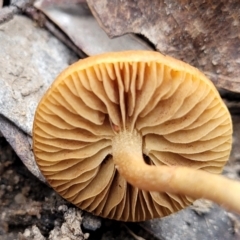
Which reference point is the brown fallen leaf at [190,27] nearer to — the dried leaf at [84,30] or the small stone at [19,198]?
the dried leaf at [84,30]

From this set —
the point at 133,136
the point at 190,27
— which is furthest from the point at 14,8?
the point at 133,136

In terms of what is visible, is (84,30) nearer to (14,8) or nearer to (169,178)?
(14,8)

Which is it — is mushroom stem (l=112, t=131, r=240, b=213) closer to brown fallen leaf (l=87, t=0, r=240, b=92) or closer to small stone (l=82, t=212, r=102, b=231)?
small stone (l=82, t=212, r=102, b=231)

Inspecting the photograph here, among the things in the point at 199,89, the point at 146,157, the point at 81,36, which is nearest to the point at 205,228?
the point at 146,157

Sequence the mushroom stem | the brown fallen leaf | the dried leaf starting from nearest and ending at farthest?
the mushroom stem
the brown fallen leaf
the dried leaf

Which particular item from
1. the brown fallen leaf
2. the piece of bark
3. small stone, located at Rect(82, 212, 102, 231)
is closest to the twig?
the piece of bark

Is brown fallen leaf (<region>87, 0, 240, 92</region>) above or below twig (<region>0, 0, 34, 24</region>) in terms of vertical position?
below

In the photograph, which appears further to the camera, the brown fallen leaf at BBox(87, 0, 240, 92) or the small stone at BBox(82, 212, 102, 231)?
the brown fallen leaf at BBox(87, 0, 240, 92)

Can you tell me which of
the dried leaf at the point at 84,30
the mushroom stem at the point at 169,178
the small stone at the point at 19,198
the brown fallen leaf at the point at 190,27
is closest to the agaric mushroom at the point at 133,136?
the mushroom stem at the point at 169,178
